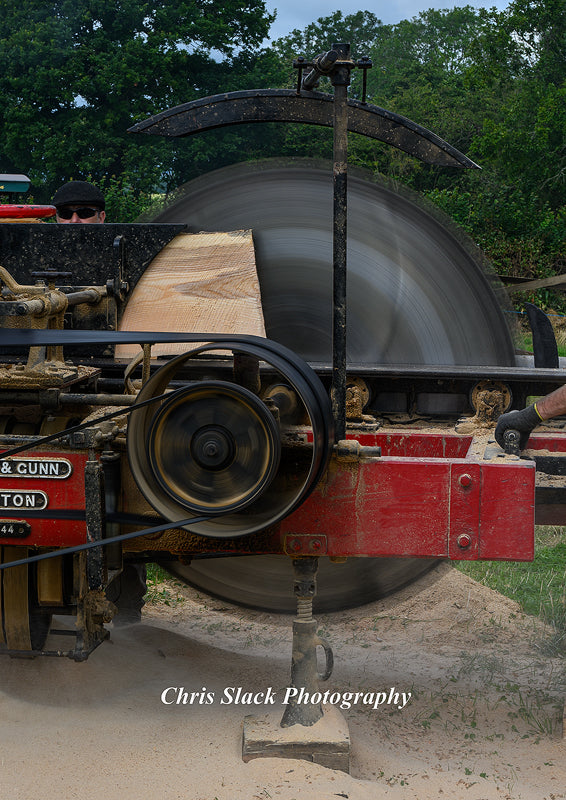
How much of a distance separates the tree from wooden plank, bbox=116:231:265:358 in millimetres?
15670

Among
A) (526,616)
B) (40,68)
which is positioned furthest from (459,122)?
(526,616)

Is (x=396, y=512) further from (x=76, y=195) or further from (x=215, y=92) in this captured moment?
(x=215, y=92)

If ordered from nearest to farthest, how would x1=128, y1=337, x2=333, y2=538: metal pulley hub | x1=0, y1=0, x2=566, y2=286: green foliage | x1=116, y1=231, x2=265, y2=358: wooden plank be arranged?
x1=128, y1=337, x2=333, y2=538: metal pulley hub, x1=116, y1=231, x2=265, y2=358: wooden plank, x1=0, y1=0, x2=566, y2=286: green foliage

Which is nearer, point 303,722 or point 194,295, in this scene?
point 303,722

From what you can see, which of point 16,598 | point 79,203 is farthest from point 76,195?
point 16,598

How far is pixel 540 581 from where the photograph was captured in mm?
5164

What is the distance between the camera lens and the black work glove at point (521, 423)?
3.07 meters

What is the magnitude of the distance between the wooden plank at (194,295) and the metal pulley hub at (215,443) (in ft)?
3.59

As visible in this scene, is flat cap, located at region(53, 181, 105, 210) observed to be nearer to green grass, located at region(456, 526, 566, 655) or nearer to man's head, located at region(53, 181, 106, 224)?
man's head, located at region(53, 181, 106, 224)

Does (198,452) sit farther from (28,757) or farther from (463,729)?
(463,729)

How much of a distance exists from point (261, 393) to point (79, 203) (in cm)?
238

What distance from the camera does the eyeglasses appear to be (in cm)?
559

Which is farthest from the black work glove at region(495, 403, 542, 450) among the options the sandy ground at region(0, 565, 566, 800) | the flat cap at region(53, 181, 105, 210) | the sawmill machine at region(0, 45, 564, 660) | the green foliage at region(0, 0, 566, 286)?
the green foliage at region(0, 0, 566, 286)

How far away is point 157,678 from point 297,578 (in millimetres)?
938
